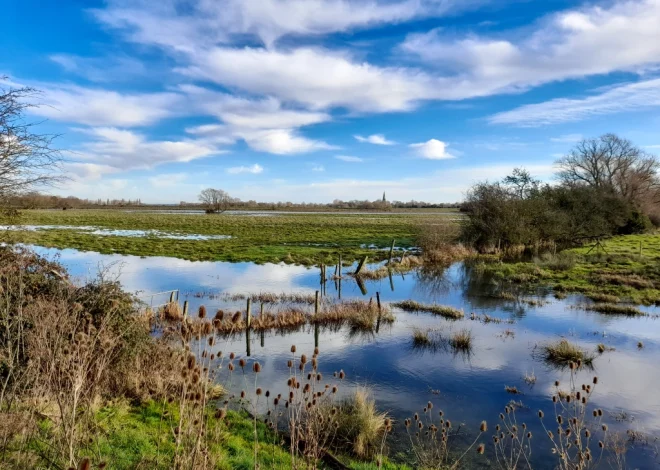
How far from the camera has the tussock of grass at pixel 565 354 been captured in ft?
43.8

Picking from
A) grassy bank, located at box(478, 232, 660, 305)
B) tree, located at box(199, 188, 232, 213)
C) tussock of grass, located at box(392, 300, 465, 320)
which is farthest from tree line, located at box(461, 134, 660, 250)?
tree, located at box(199, 188, 232, 213)

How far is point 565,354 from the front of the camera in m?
13.6

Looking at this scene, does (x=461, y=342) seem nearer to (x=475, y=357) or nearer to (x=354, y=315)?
(x=475, y=357)

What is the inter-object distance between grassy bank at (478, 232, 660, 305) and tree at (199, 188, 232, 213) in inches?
3775

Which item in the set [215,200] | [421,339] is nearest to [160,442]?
[421,339]

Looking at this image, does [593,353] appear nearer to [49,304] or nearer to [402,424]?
[402,424]

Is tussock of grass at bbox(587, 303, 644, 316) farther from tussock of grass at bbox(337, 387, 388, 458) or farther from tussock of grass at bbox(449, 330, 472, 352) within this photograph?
tussock of grass at bbox(337, 387, 388, 458)

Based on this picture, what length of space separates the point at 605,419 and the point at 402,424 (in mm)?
4633

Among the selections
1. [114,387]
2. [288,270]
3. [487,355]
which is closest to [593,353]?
[487,355]

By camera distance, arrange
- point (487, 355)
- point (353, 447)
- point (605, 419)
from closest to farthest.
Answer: point (353, 447), point (605, 419), point (487, 355)

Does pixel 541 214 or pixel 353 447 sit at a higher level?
pixel 541 214

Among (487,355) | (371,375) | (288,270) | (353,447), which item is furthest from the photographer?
(288,270)

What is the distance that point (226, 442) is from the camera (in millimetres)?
7574

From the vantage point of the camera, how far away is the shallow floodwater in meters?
10.0
